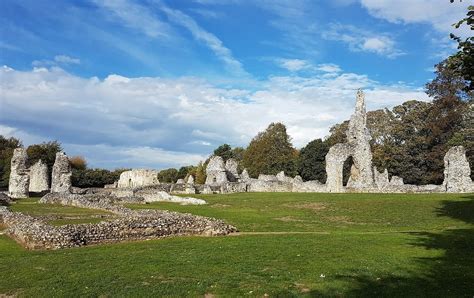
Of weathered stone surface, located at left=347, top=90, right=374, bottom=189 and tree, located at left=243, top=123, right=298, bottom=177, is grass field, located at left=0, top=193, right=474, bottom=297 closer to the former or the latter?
weathered stone surface, located at left=347, top=90, right=374, bottom=189

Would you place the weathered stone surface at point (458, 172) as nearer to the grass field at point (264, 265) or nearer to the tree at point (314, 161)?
the grass field at point (264, 265)

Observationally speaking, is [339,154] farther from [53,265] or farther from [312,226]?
[53,265]

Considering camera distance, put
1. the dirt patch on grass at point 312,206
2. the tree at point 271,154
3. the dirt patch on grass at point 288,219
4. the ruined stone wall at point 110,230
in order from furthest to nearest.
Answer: the tree at point 271,154 → the dirt patch on grass at point 312,206 → the dirt patch on grass at point 288,219 → the ruined stone wall at point 110,230

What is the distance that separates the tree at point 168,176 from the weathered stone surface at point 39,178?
4896cm

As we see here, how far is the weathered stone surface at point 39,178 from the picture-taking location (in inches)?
2440

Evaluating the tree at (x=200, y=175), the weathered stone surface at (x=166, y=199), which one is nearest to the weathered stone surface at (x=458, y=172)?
the weathered stone surface at (x=166, y=199)

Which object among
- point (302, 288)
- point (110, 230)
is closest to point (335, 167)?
point (110, 230)

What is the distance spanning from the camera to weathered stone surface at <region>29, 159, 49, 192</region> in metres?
62.0

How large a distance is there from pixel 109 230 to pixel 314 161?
64130 millimetres

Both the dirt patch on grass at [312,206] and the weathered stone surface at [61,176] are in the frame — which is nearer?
the dirt patch on grass at [312,206]

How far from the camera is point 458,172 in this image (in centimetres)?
4297

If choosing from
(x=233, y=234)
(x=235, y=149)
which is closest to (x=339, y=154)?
(x=233, y=234)

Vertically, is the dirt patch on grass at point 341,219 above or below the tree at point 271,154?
below

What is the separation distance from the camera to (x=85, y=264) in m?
14.5
